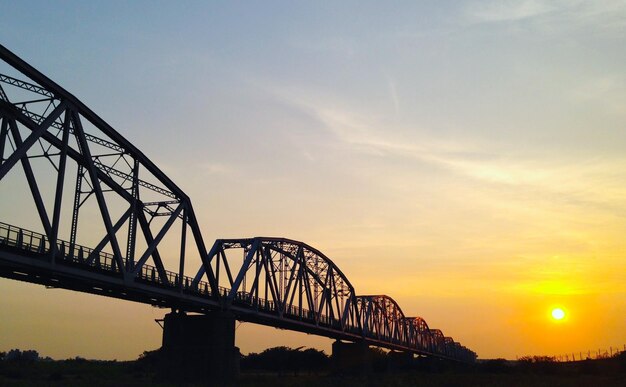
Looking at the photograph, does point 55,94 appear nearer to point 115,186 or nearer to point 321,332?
point 115,186

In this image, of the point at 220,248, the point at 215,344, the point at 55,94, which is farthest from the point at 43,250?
the point at 220,248

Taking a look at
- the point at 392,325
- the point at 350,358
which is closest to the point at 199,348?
the point at 350,358

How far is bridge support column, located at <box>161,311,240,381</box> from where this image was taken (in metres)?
56.8

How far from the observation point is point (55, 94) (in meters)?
37.6

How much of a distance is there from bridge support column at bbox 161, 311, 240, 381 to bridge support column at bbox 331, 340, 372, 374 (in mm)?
48790

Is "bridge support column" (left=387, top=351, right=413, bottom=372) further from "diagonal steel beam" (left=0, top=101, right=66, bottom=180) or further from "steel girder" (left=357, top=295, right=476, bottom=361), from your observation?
"diagonal steel beam" (left=0, top=101, right=66, bottom=180)

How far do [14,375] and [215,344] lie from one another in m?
38.7

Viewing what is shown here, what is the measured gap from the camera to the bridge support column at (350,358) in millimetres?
105938

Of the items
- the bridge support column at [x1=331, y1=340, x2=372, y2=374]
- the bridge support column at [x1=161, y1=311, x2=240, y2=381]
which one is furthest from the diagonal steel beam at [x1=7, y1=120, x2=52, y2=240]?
the bridge support column at [x1=331, y1=340, x2=372, y2=374]

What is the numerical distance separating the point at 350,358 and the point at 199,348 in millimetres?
57196

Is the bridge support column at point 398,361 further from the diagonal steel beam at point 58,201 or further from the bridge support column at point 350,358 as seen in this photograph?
the diagonal steel beam at point 58,201

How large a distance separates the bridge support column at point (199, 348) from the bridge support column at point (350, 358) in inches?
1921

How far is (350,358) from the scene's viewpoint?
111m

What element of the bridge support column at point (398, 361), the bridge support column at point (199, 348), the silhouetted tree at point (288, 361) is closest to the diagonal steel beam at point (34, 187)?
the bridge support column at point (199, 348)
